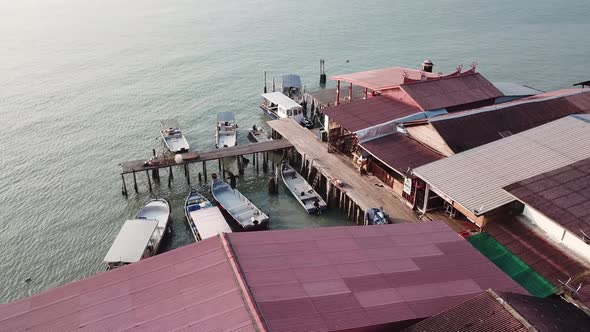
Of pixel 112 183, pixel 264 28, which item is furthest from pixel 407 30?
pixel 112 183

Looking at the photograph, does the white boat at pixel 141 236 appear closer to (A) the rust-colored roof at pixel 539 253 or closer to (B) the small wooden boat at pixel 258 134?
(B) the small wooden boat at pixel 258 134

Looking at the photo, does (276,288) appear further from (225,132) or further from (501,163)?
(225,132)

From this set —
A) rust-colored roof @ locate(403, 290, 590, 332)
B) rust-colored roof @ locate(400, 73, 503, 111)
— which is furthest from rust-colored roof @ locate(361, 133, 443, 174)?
rust-colored roof @ locate(403, 290, 590, 332)

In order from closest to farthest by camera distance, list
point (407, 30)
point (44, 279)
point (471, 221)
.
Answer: point (471, 221)
point (44, 279)
point (407, 30)

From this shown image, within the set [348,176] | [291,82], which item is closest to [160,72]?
[291,82]

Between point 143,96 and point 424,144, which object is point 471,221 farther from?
point 143,96

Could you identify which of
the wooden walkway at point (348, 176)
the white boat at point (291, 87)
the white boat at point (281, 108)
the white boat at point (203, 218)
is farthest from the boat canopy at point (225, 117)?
the white boat at point (203, 218)
